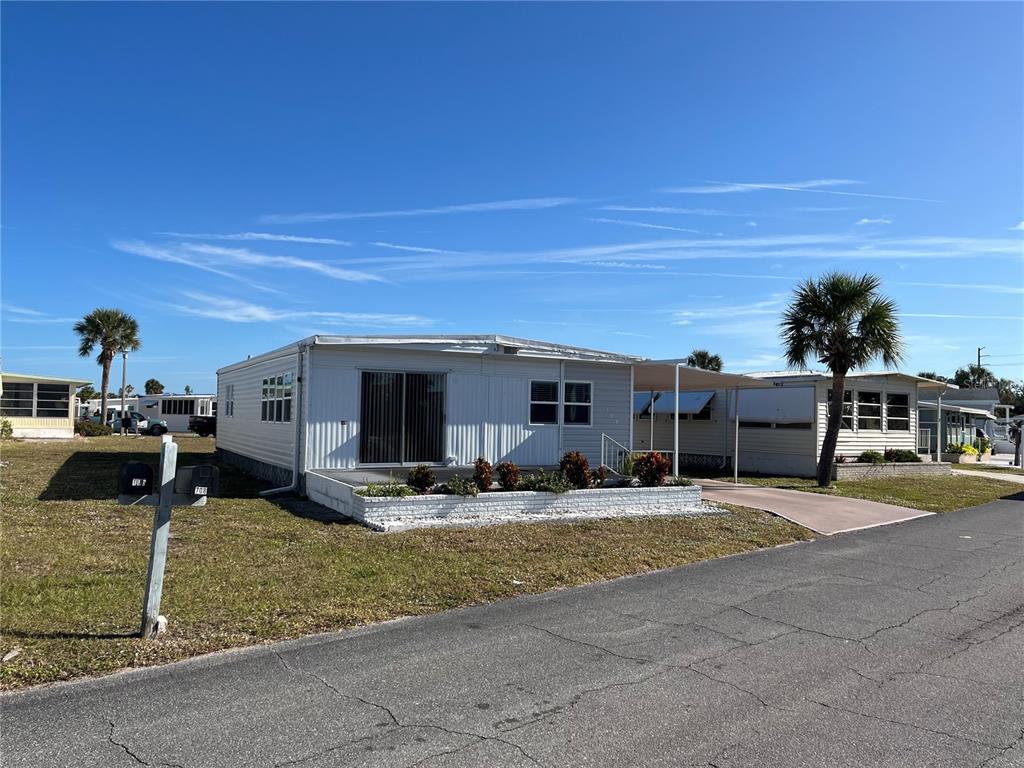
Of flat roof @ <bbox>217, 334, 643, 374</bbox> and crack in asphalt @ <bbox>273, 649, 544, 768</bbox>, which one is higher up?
flat roof @ <bbox>217, 334, 643, 374</bbox>

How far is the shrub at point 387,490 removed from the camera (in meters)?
10.5

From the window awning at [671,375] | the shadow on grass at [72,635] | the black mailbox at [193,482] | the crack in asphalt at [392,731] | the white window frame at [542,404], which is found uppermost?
the window awning at [671,375]

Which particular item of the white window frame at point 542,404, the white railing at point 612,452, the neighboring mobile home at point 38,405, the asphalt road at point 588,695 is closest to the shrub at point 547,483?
the white window frame at point 542,404

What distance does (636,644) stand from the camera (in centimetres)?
546

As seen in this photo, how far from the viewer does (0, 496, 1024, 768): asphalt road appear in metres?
3.64

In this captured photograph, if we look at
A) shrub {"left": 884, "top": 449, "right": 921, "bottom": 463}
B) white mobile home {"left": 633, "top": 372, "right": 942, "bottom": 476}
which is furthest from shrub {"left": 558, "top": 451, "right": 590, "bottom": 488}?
shrub {"left": 884, "top": 449, "right": 921, "bottom": 463}

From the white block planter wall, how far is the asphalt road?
156 inches

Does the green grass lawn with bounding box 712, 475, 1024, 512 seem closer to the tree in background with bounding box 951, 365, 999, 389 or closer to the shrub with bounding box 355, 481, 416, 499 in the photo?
the shrub with bounding box 355, 481, 416, 499

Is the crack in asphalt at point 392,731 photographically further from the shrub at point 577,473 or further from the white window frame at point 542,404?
the white window frame at point 542,404

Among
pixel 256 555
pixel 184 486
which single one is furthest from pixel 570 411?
pixel 184 486

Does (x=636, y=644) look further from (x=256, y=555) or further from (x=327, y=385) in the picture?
(x=327, y=385)

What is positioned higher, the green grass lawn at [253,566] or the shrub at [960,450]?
the shrub at [960,450]

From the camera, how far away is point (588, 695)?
4.41 metres

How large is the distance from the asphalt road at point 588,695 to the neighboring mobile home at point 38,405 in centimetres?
3318
